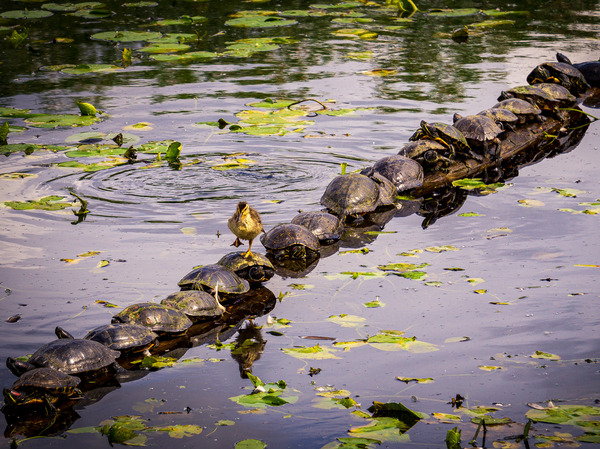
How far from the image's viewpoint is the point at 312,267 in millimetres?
5809

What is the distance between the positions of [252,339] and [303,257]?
1.47 meters

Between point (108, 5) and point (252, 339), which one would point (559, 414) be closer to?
point (252, 339)

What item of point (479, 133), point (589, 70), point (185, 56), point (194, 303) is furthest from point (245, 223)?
point (589, 70)

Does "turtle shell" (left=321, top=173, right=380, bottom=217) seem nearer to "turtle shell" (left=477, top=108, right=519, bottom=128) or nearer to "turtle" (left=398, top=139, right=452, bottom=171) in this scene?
"turtle" (left=398, top=139, right=452, bottom=171)

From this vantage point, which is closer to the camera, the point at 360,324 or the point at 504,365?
the point at 504,365

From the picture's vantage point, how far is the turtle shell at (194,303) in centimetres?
480

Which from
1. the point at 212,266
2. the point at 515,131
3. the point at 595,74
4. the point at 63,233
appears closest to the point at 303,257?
the point at 212,266

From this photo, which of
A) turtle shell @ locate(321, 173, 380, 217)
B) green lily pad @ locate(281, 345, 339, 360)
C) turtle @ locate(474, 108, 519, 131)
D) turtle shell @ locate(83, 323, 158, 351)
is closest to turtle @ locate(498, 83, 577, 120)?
turtle @ locate(474, 108, 519, 131)

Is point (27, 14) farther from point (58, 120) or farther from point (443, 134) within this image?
point (443, 134)

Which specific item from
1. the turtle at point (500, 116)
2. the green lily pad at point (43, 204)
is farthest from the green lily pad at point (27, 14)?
the turtle at point (500, 116)

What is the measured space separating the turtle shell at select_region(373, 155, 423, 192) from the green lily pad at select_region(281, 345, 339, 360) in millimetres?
3201

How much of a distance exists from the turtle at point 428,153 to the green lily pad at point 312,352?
3.75 m

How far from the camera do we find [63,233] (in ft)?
20.6

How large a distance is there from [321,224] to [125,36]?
330 inches
